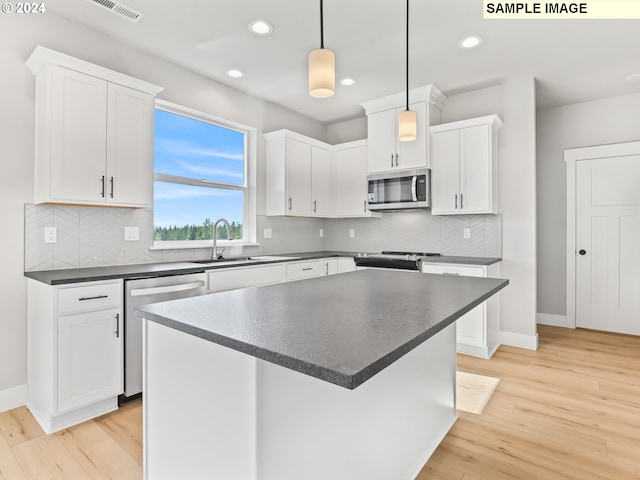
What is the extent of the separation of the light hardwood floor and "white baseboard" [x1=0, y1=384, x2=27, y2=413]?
0.24ft

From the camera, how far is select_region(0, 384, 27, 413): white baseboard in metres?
2.36

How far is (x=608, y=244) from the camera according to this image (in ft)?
13.9

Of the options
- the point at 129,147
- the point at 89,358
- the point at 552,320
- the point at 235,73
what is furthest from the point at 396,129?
the point at 89,358

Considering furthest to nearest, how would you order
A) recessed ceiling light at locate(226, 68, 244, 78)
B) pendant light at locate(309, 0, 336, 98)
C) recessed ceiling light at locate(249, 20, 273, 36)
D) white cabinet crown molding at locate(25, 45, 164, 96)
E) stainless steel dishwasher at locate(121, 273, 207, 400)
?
recessed ceiling light at locate(226, 68, 244, 78) < recessed ceiling light at locate(249, 20, 273, 36) < stainless steel dishwasher at locate(121, 273, 207, 400) < white cabinet crown molding at locate(25, 45, 164, 96) < pendant light at locate(309, 0, 336, 98)

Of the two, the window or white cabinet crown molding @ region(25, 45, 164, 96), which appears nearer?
white cabinet crown molding @ region(25, 45, 164, 96)

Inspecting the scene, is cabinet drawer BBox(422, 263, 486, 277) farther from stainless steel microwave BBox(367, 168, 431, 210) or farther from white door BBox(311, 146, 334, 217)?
white door BBox(311, 146, 334, 217)

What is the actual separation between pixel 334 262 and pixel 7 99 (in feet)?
10.5

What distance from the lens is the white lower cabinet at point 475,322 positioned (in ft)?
11.1

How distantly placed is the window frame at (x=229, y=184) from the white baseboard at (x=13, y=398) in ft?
4.35

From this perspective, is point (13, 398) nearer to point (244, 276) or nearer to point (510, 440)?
point (244, 276)

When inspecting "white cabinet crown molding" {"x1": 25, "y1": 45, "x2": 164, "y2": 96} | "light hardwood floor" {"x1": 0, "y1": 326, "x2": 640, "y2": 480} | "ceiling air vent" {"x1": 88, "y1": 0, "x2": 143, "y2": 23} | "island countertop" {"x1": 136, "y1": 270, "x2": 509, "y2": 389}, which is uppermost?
"ceiling air vent" {"x1": 88, "y1": 0, "x2": 143, "y2": 23}

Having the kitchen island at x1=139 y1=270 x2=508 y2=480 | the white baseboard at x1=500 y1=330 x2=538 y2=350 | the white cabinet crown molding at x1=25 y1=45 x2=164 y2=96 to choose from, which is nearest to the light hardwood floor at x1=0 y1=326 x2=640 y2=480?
the kitchen island at x1=139 y1=270 x2=508 y2=480

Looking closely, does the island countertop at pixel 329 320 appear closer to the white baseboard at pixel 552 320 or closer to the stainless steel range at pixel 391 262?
the stainless steel range at pixel 391 262

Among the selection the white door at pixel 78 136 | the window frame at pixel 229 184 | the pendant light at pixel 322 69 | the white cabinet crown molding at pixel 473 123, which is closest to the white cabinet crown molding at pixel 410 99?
the white cabinet crown molding at pixel 473 123
